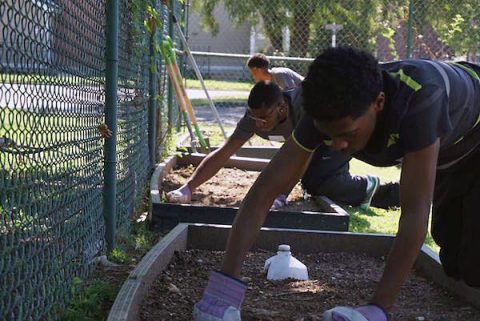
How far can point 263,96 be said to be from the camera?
587 centimetres

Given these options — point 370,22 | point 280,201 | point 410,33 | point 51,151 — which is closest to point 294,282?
point 51,151

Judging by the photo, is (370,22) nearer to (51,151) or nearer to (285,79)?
(285,79)

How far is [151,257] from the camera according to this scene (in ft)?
13.0

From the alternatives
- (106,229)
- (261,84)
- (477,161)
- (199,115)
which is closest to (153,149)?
(261,84)

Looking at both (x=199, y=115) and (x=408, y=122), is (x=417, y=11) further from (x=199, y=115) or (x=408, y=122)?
(x=408, y=122)

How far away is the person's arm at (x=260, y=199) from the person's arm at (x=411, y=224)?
56cm

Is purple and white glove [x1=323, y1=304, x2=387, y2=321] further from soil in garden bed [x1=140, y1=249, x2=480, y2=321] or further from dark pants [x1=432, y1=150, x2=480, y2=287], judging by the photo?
dark pants [x1=432, y1=150, x2=480, y2=287]

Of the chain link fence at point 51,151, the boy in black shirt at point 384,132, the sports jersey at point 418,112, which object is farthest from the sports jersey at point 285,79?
the sports jersey at point 418,112

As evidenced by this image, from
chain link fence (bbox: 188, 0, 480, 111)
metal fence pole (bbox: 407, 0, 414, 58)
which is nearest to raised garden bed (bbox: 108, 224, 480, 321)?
chain link fence (bbox: 188, 0, 480, 111)

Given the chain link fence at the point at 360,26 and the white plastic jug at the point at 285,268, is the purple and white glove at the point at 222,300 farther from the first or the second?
the chain link fence at the point at 360,26

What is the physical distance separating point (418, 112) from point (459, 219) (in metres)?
1.44

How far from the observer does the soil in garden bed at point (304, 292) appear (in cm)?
364

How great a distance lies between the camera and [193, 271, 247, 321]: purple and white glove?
305 centimetres

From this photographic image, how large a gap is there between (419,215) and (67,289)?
171 centimetres
